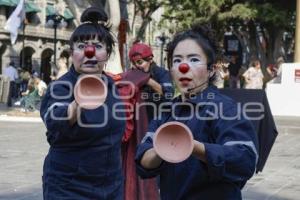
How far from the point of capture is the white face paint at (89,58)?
3400 mm

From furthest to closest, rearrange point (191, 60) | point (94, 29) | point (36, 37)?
point (36, 37)
point (94, 29)
point (191, 60)

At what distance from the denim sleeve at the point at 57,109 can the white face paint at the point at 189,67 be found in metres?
0.79

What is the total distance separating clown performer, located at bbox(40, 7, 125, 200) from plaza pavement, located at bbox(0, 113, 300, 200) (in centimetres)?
401

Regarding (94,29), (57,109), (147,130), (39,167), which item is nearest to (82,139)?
(57,109)

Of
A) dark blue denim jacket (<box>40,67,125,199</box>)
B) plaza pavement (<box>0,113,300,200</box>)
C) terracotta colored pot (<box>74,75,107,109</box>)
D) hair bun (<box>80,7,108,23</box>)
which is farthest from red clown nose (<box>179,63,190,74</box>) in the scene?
plaza pavement (<box>0,113,300,200</box>)

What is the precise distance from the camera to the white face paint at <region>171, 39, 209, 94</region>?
8.61 feet

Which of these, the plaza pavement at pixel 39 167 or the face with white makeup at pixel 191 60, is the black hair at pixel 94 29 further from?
the plaza pavement at pixel 39 167

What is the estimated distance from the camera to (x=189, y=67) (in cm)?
263

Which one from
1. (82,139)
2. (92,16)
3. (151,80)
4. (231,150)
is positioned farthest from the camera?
(151,80)

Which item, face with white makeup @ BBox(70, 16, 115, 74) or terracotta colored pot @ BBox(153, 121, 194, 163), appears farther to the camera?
face with white makeup @ BBox(70, 16, 115, 74)

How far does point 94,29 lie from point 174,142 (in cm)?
155

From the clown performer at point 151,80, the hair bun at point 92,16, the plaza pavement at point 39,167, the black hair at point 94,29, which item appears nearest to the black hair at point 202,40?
the black hair at point 94,29

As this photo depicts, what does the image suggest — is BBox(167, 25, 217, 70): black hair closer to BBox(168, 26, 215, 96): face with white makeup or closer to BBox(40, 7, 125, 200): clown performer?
BBox(168, 26, 215, 96): face with white makeup

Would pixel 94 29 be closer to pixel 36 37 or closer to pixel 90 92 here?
pixel 90 92
